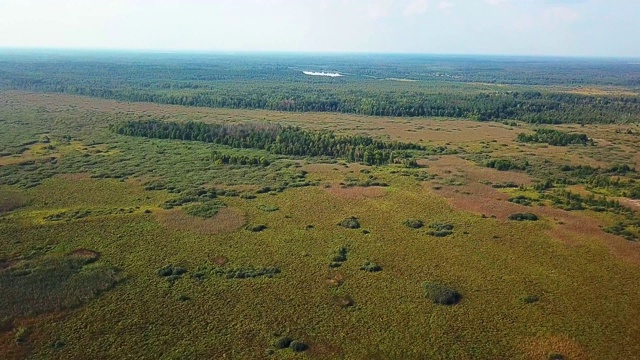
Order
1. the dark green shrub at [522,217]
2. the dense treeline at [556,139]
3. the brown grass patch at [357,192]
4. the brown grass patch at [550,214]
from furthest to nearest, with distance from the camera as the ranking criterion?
the dense treeline at [556,139] < the brown grass patch at [357,192] < the dark green shrub at [522,217] < the brown grass patch at [550,214]

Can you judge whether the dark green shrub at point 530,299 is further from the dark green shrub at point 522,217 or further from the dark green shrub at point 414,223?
the dark green shrub at point 522,217

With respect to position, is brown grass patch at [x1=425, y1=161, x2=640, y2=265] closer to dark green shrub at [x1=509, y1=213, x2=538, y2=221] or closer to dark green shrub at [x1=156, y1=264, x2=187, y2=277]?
dark green shrub at [x1=509, y1=213, x2=538, y2=221]

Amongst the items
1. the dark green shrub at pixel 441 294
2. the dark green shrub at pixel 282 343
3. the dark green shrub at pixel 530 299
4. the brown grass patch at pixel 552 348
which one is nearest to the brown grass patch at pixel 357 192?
the dark green shrub at pixel 441 294

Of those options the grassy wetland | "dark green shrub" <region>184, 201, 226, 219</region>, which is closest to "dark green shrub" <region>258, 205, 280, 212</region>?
the grassy wetland

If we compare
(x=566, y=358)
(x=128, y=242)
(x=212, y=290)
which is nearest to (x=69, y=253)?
(x=128, y=242)

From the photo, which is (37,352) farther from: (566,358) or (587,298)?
(587,298)

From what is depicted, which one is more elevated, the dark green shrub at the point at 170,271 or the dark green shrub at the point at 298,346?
the dark green shrub at the point at 170,271

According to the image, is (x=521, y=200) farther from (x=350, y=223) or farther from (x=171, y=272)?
(x=171, y=272)
